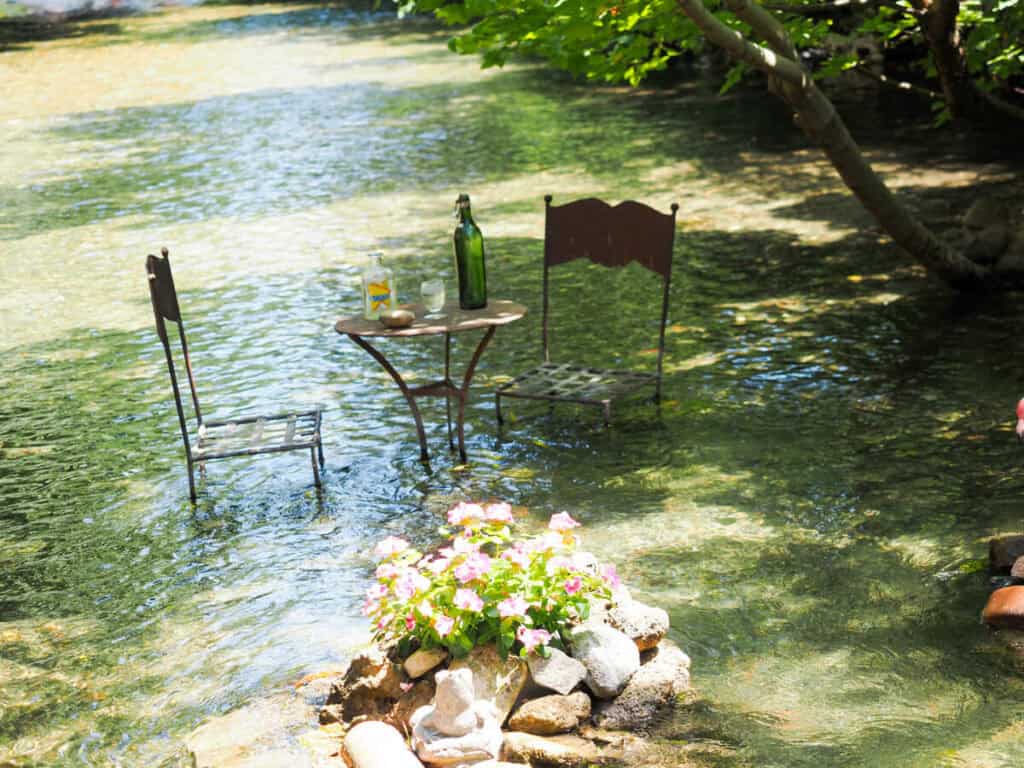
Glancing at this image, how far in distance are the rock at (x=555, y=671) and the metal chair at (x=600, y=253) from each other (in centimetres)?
241

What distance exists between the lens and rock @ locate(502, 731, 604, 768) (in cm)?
377

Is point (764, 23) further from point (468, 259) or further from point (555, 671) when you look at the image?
point (555, 671)

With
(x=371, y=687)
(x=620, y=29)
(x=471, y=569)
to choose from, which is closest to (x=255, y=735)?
(x=371, y=687)

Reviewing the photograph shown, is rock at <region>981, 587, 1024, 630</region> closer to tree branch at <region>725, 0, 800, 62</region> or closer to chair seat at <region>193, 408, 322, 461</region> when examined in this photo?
chair seat at <region>193, 408, 322, 461</region>

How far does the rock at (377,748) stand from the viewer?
3543 millimetres

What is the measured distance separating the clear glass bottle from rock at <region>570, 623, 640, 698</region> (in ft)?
7.70

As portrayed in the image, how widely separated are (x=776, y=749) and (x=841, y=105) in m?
13.5

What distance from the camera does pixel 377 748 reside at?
360 centimetres

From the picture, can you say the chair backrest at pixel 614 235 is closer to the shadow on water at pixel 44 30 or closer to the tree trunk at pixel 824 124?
the tree trunk at pixel 824 124

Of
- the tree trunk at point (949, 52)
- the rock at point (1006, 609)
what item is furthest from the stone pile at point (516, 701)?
the tree trunk at point (949, 52)

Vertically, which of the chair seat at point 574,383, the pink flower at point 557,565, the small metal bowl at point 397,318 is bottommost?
the chair seat at point 574,383

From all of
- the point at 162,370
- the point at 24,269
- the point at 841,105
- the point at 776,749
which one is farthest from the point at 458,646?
the point at 841,105

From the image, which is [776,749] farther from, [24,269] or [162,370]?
[24,269]

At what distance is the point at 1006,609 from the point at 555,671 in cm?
155
